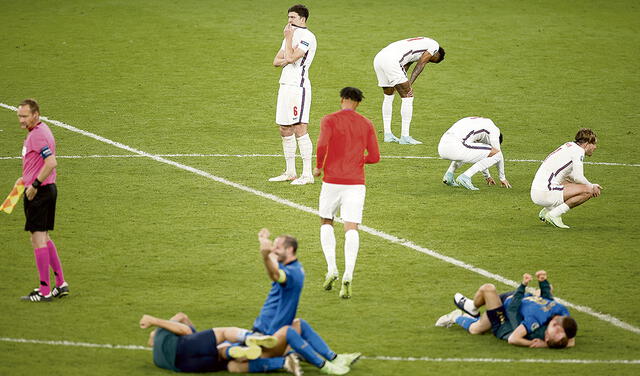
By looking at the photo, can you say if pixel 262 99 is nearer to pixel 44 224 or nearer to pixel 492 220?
pixel 492 220

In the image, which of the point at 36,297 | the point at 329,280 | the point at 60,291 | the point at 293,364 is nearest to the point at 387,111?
the point at 329,280

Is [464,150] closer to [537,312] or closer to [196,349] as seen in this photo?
[537,312]

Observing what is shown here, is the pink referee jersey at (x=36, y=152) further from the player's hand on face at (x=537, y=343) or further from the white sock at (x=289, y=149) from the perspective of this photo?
the white sock at (x=289, y=149)

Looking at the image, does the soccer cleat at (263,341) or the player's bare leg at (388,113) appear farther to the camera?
the player's bare leg at (388,113)

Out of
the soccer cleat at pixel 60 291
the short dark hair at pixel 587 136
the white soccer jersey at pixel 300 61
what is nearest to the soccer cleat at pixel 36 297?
the soccer cleat at pixel 60 291

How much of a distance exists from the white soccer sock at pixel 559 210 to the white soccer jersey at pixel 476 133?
2.27 m

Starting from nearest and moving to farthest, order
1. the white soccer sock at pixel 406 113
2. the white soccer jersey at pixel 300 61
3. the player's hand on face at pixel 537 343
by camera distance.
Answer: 1. the player's hand on face at pixel 537 343
2. the white soccer jersey at pixel 300 61
3. the white soccer sock at pixel 406 113

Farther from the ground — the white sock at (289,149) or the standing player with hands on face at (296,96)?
the standing player with hands on face at (296,96)

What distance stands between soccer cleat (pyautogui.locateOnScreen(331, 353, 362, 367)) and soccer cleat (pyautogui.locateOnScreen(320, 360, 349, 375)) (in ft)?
0.13

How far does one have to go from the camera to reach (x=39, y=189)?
12.1 m

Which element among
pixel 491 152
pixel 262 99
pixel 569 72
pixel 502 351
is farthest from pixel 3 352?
pixel 569 72

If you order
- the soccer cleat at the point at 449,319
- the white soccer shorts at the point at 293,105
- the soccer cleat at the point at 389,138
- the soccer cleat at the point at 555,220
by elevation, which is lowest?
the soccer cleat at the point at 449,319

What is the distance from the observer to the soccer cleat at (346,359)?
34.0ft

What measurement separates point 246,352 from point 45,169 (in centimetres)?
339
